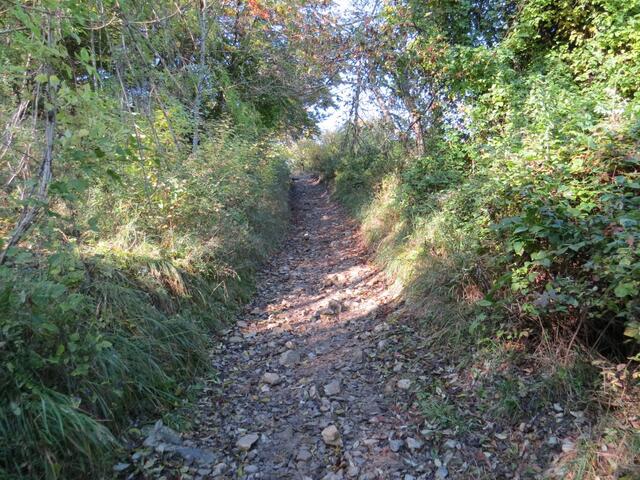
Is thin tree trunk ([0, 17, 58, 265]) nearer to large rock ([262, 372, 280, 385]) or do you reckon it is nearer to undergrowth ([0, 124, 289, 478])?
undergrowth ([0, 124, 289, 478])

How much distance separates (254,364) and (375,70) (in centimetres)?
652

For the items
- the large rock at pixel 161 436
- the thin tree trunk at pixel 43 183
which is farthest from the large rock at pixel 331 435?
the thin tree trunk at pixel 43 183

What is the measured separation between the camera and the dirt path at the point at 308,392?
9.15ft

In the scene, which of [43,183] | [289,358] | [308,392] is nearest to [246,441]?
[308,392]

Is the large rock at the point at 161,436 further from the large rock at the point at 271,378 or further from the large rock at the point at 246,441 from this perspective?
the large rock at the point at 271,378

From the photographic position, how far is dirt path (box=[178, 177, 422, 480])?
2789 mm

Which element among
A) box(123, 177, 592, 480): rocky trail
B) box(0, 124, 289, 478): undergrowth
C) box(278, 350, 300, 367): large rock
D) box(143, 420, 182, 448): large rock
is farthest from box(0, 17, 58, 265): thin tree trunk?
box(278, 350, 300, 367): large rock

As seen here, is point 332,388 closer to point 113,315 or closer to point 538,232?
point 113,315

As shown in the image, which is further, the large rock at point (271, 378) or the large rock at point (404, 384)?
the large rock at point (271, 378)

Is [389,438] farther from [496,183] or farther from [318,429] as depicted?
[496,183]

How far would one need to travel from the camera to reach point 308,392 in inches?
138

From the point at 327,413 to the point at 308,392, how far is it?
1.06ft

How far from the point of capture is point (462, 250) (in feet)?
14.1

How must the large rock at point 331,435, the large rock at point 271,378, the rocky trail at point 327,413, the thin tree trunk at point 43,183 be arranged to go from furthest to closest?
the large rock at point 271,378
the large rock at point 331,435
the rocky trail at point 327,413
the thin tree trunk at point 43,183
